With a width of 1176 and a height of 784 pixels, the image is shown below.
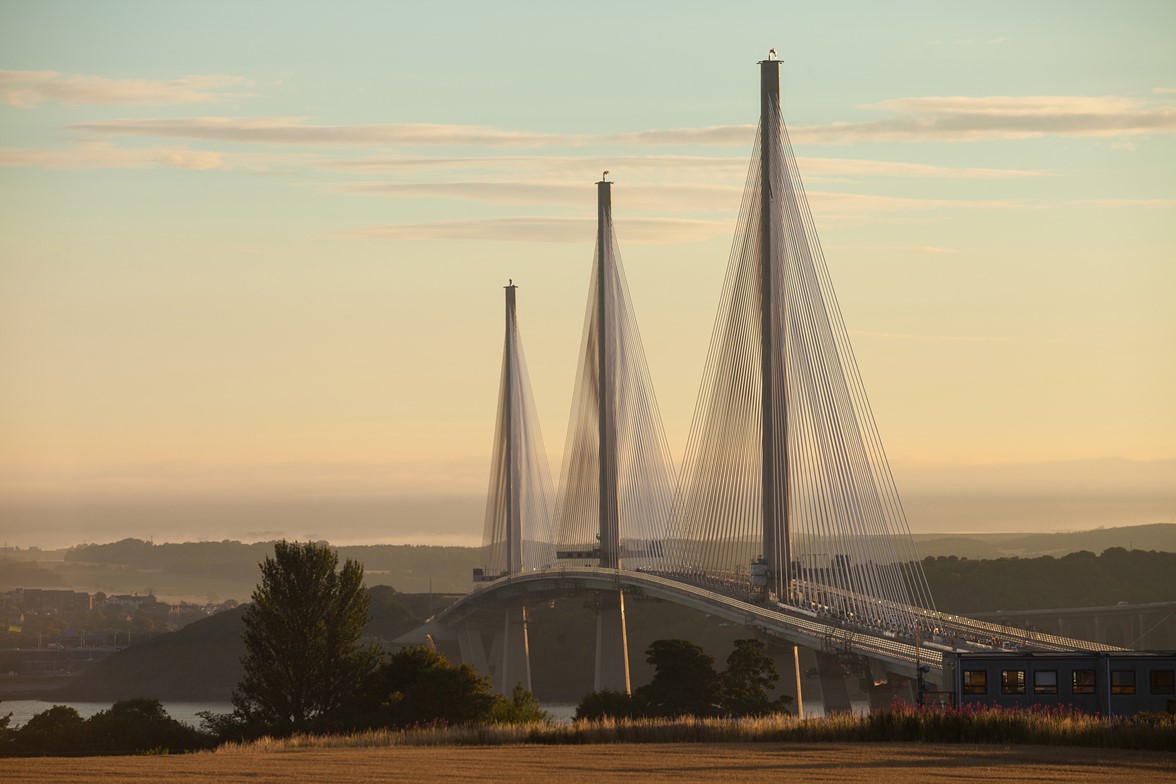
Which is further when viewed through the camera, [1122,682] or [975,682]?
[975,682]

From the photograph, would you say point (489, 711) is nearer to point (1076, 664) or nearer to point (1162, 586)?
point (1076, 664)

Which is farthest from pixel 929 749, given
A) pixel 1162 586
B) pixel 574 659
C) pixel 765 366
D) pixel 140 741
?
pixel 1162 586

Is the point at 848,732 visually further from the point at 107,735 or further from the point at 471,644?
the point at 471,644

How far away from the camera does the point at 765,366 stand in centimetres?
7044

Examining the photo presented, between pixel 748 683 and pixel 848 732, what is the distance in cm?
2888

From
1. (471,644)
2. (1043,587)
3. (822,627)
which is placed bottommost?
(471,644)

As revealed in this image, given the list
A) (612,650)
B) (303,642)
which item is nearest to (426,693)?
(303,642)

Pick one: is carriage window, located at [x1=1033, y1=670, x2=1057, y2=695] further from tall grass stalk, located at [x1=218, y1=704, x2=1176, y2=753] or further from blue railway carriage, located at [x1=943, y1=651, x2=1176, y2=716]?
tall grass stalk, located at [x1=218, y1=704, x2=1176, y2=753]

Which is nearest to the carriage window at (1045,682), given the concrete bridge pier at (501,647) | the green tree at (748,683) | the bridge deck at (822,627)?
the bridge deck at (822,627)

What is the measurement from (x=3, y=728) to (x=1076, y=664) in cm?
4386

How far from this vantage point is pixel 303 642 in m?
66.8

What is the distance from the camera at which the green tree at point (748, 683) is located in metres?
65.1

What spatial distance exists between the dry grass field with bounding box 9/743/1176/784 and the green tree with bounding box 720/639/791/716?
1093 inches

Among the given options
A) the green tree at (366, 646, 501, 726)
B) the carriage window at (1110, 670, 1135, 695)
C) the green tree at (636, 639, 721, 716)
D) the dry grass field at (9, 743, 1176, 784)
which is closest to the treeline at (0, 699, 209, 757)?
the green tree at (366, 646, 501, 726)
